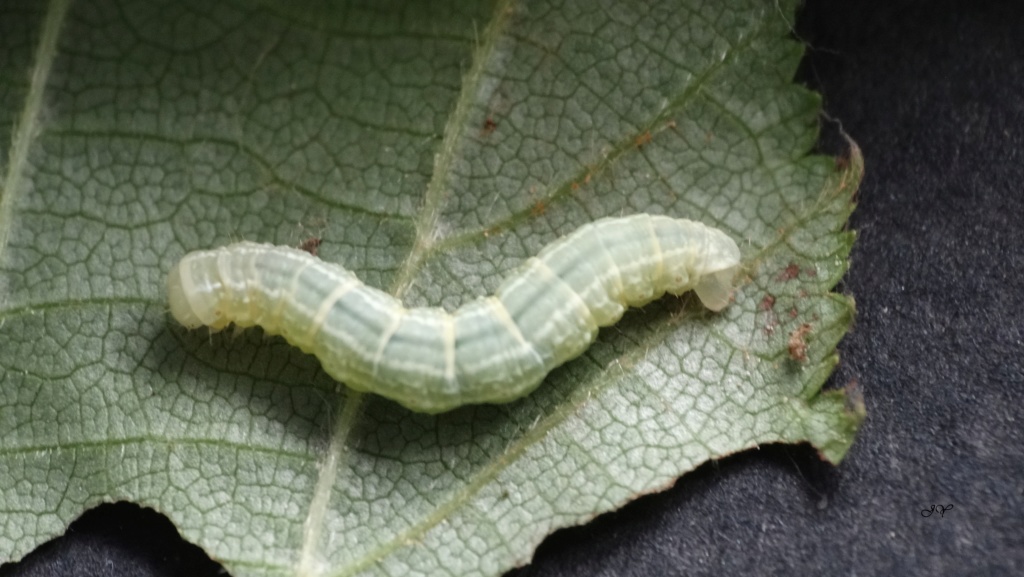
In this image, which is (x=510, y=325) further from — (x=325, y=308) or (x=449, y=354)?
(x=325, y=308)

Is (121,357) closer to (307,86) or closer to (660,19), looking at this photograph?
(307,86)

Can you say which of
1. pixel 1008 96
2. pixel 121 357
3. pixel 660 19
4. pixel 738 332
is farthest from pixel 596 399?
pixel 1008 96

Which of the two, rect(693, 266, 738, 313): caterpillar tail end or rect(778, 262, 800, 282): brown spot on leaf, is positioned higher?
rect(778, 262, 800, 282): brown spot on leaf

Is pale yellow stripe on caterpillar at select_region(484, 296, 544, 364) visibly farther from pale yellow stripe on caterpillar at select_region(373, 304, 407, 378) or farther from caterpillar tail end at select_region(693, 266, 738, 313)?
caterpillar tail end at select_region(693, 266, 738, 313)

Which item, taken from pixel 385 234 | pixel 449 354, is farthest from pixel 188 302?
pixel 449 354

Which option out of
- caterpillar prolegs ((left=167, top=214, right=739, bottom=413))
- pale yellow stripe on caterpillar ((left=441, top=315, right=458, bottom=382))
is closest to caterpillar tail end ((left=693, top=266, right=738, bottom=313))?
caterpillar prolegs ((left=167, top=214, right=739, bottom=413))

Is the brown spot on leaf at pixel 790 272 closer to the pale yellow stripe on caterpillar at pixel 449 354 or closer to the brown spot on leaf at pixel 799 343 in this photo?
the brown spot on leaf at pixel 799 343

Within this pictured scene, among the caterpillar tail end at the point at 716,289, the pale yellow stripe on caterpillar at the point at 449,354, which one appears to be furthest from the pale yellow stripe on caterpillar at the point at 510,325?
the caterpillar tail end at the point at 716,289
